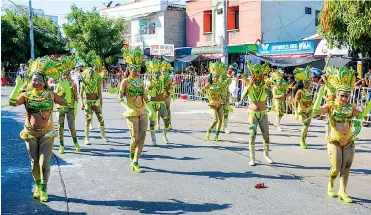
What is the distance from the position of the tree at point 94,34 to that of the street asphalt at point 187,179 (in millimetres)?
19850

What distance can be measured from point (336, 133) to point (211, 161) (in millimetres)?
3208

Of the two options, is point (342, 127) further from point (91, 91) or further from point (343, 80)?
point (91, 91)

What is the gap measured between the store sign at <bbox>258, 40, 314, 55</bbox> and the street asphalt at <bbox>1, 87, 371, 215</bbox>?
8.03m

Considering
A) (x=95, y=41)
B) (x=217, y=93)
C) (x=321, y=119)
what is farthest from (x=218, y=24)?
(x=217, y=93)

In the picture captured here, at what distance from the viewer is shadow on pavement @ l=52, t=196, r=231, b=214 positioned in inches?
237

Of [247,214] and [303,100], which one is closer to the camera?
[247,214]

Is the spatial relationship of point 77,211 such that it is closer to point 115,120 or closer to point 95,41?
point 115,120

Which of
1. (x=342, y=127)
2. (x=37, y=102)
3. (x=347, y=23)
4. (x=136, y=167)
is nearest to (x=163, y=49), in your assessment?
(x=347, y=23)

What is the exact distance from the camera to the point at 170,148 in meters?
10.5

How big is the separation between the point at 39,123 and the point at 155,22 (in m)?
26.4

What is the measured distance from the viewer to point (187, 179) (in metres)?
7.64

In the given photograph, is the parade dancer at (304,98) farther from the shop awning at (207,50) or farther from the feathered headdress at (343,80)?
the shop awning at (207,50)

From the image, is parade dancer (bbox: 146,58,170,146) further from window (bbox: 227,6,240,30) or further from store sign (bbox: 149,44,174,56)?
window (bbox: 227,6,240,30)

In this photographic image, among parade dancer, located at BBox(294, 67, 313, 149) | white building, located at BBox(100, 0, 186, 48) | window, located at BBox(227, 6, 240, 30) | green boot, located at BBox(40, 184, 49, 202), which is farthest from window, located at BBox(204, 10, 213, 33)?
green boot, located at BBox(40, 184, 49, 202)
